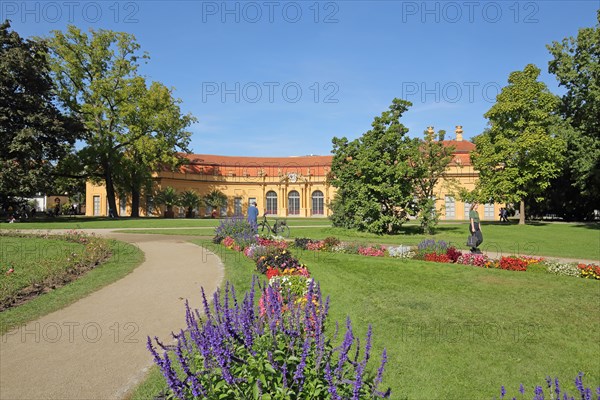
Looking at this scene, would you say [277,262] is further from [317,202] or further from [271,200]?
[271,200]

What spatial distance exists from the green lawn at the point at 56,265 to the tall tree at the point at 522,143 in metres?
28.8

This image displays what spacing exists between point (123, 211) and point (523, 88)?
1785 inches

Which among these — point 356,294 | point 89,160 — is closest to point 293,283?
point 356,294

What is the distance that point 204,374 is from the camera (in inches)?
117

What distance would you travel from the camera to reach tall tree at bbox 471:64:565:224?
100ft

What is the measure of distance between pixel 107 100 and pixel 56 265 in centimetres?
2920

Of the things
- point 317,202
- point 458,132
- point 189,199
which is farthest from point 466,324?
point 458,132

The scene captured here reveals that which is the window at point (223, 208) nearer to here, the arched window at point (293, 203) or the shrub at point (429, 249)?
the arched window at point (293, 203)

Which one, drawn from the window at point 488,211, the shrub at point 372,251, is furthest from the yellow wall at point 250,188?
the shrub at point 372,251

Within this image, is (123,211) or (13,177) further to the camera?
(123,211)

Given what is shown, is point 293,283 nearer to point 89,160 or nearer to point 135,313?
point 135,313

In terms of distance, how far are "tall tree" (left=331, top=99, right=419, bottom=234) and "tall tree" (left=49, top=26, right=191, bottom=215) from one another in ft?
63.7

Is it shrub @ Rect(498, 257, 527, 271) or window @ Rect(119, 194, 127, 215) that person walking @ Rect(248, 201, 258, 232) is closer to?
shrub @ Rect(498, 257, 527, 271)

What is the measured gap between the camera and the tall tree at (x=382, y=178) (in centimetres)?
2189
